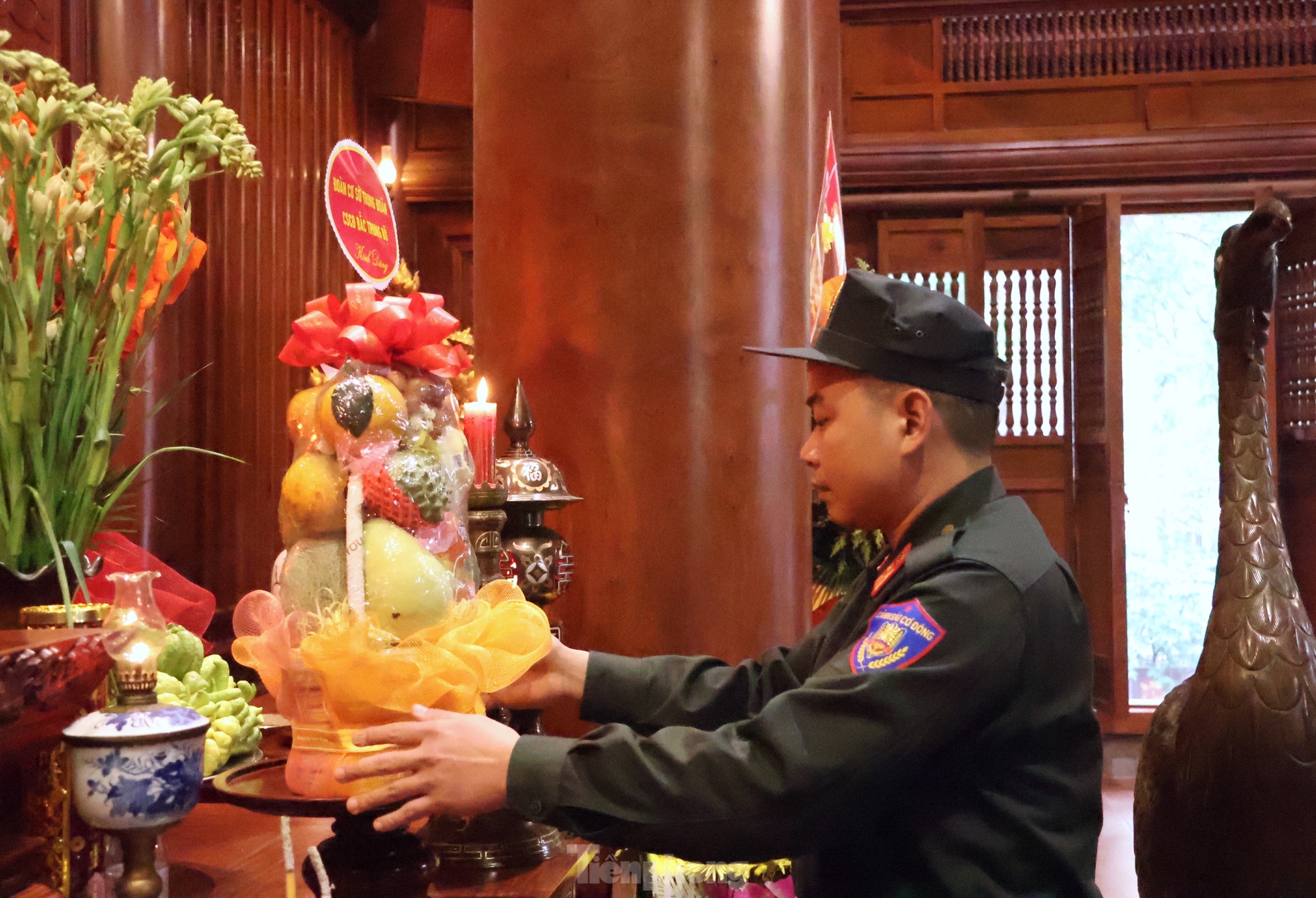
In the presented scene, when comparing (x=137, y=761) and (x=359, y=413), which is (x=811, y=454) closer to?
(x=359, y=413)

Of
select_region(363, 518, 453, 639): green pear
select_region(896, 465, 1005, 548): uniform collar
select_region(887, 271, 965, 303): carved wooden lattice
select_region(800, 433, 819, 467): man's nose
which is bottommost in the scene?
select_region(363, 518, 453, 639): green pear

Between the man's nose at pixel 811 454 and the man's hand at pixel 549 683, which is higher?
the man's nose at pixel 811 454

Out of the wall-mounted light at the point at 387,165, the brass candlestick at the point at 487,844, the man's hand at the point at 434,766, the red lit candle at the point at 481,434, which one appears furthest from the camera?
the wall-mounted light at the point at 387,165

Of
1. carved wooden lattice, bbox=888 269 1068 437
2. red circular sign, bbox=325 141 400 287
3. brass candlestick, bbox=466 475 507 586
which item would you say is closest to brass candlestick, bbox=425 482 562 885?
brass candlestick, bbox=466 475 507 586

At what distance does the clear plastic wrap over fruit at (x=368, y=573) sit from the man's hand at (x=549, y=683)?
0.20 meters

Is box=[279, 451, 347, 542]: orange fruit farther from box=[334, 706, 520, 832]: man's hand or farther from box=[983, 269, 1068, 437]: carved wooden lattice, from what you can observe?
box=[983, 269, 1068, 437]: carved wooden lattice

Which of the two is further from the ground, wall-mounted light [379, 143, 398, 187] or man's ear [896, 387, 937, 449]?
wall-mounted light [379, 143, 398, 187]

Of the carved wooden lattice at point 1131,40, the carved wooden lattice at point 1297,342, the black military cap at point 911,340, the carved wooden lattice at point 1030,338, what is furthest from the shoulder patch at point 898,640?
the carved wooden lattice at point 1297,342

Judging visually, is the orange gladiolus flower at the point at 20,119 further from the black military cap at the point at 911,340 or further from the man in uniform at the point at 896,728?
the black military cap at the point at 911,340

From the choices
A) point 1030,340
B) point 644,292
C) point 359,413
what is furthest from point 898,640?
point 1030,340

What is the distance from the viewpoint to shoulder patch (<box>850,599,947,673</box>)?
1.13 metres

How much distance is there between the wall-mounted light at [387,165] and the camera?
404 centimetres

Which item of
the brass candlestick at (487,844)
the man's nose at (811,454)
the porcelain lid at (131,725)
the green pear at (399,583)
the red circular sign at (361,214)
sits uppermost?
the red circular sign at (361,214)

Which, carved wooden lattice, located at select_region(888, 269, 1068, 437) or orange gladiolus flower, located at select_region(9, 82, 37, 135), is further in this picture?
carved wooden lattice, located at select_region(888, 269, 1068, 437)
